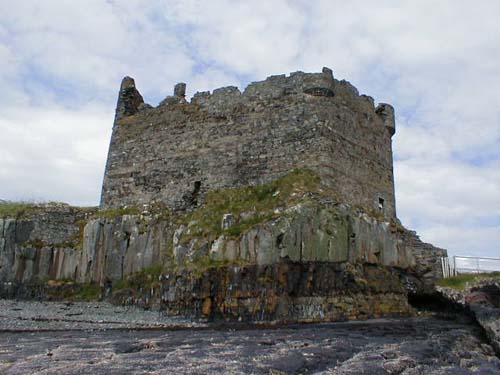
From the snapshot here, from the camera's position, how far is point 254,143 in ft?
70.8

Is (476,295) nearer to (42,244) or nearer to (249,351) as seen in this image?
(249,351)

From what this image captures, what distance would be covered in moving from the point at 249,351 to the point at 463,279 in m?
15.9

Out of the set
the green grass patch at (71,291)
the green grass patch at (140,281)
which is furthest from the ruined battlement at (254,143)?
the green grass patch at (71,291)

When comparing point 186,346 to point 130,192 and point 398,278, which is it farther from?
point 130,192

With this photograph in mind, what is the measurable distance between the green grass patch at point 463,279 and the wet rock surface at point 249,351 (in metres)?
8.40

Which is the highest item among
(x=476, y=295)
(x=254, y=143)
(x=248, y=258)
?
(x=254, y=143)

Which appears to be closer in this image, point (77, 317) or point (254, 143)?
point (77, 317)

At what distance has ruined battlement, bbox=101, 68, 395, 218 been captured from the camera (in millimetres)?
20797

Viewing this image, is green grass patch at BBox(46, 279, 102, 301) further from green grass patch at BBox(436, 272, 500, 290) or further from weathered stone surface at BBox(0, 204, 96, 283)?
green grass patch at BBox(436, 272, 500, 290)

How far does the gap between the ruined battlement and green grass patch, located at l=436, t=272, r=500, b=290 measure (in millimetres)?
3596

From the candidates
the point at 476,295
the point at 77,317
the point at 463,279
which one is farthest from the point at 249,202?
the point at 463,279

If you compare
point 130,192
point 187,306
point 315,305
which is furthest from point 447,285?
point 130,192

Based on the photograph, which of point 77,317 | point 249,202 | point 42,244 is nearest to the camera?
point 77,317

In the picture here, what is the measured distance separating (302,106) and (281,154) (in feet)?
7.09
